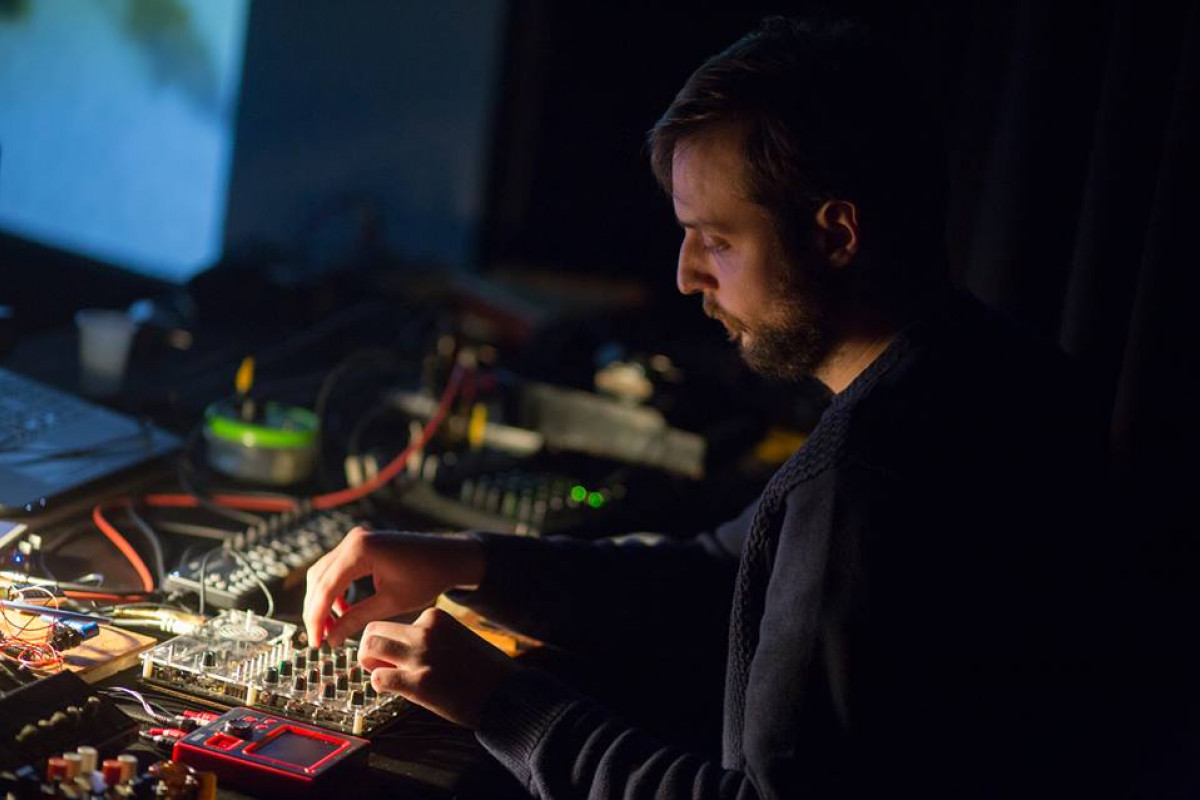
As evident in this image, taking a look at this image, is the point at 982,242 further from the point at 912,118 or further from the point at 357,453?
the point at 357,453

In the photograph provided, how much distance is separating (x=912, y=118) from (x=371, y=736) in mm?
782

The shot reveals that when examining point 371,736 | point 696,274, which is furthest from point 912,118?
point 371,736

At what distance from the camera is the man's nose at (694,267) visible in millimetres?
1438

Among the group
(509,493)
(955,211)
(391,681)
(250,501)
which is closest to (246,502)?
(250,501)

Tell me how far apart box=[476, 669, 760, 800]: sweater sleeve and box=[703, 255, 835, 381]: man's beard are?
40cm

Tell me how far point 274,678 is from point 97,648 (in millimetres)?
178

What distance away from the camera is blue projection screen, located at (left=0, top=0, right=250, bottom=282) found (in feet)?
8.68

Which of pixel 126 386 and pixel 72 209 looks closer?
pixel 126 386

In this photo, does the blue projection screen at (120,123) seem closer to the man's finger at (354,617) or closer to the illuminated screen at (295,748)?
the man's finger at (354,617)

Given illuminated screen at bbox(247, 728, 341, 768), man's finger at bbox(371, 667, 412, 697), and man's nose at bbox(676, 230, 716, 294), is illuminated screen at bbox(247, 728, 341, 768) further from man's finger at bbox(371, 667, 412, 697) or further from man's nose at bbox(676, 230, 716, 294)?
man's nose at bbox(676, 230, 716, 294)

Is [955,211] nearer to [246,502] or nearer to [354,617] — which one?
[246,502]

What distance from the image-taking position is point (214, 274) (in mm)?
2777

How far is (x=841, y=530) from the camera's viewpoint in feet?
3.66

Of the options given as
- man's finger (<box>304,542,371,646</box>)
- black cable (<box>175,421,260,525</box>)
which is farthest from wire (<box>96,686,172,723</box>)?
black cable (<box>175,421,260,525</box>)
